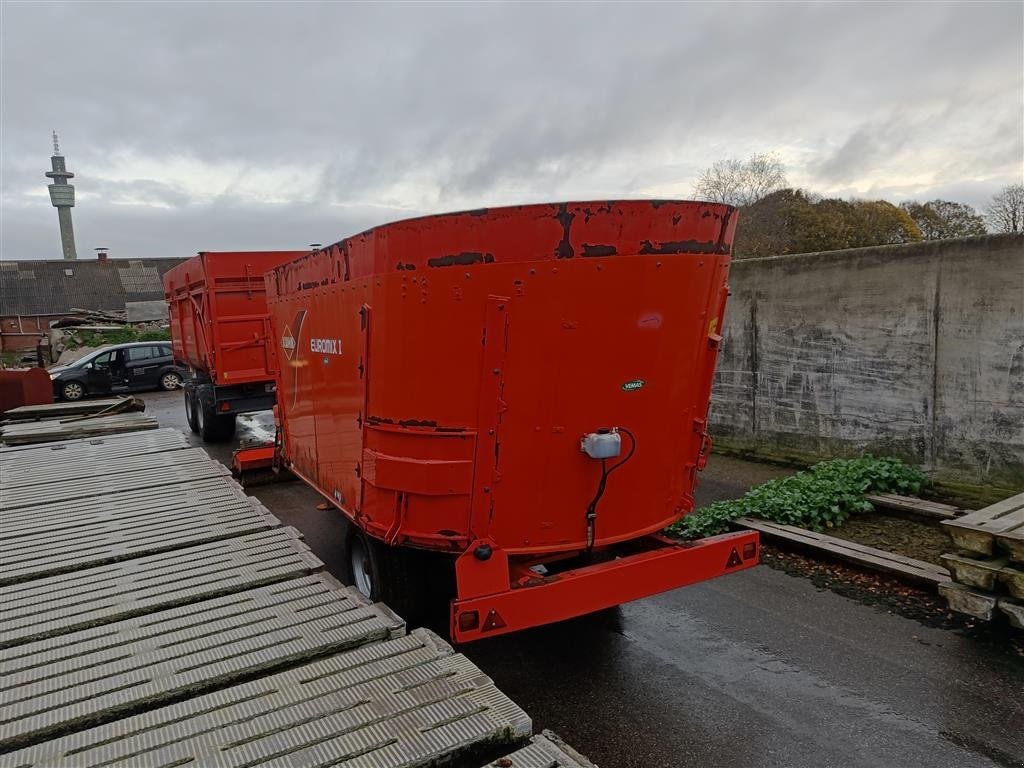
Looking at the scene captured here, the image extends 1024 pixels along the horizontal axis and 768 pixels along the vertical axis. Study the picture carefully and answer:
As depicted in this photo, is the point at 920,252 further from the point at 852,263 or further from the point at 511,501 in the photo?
the point at 511,501

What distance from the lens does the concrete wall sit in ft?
20.6

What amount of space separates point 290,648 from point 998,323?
6.64m

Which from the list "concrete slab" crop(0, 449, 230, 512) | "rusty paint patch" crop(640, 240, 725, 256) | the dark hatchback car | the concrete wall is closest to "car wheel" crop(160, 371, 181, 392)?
the dark hatchback car

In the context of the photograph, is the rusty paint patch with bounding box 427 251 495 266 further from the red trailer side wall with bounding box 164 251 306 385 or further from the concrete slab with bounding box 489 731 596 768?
the red trailer side wall with bounding box 164 251 306 385

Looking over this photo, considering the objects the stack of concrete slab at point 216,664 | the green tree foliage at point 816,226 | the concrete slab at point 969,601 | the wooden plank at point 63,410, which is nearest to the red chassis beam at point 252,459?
the wooden plank at point 63,410

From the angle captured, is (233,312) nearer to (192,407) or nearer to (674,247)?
(192,407)

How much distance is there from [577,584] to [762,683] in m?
1.33

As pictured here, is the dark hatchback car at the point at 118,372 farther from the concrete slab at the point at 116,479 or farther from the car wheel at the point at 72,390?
the concrete slab at the point at 116,479

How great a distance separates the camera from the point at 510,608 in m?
3.41

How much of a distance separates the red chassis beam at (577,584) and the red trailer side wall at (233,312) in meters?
7.33

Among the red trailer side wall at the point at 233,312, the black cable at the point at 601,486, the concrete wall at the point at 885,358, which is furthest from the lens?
the red trailer side wall at the point at 233,312

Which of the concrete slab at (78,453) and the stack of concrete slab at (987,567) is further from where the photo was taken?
the concrete slab at (78,453)

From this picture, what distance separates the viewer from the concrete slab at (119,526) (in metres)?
3.94

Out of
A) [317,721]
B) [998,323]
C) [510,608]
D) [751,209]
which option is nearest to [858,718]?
[510,608]
